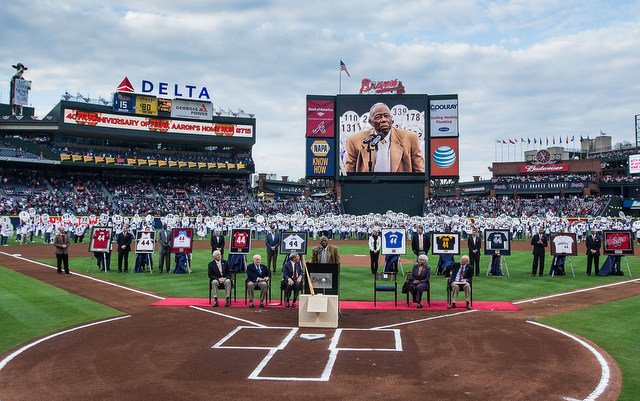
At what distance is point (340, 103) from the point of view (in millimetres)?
66625

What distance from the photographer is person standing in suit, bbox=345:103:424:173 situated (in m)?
65.6

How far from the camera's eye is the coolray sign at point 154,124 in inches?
2657

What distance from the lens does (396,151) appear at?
65.8 m

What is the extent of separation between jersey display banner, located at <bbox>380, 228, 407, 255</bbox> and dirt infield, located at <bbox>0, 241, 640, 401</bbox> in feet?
23.8

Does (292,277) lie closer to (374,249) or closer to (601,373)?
(374,249)

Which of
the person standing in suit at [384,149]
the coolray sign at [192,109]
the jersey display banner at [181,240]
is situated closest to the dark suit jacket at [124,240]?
the jersey display banner at [181,240]

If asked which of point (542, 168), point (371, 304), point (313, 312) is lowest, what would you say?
point (371, 304)

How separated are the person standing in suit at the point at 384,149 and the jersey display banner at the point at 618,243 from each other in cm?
4274

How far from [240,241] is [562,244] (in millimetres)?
14459

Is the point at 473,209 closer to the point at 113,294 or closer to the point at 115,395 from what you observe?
the point at 113,294

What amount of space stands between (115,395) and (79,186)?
214ft

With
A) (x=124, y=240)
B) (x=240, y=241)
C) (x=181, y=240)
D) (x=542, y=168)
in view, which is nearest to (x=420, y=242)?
(x=240, y=241)

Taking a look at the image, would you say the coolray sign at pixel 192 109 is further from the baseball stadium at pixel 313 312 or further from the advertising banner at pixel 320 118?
the baseball stadium at pixel 313 312

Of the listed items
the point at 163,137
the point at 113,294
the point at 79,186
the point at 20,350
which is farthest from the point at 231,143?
the point at 20,350
